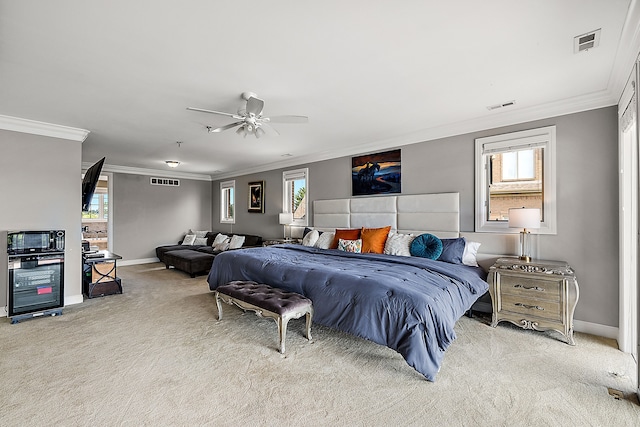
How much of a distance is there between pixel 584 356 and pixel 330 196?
13.8 ft

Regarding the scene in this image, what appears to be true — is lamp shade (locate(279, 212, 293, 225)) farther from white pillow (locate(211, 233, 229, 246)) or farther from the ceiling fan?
the ceiling fan

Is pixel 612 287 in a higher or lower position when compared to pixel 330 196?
lower

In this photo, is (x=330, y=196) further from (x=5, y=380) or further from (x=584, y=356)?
(x=5, y=380)

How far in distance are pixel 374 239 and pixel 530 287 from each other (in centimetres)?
202

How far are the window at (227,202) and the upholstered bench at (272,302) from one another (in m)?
5.42

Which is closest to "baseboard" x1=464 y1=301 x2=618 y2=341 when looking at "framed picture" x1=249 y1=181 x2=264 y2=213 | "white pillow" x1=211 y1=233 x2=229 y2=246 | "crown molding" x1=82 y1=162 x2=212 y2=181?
"framed picture" x1=249 y1=181 x2=264 y2=213

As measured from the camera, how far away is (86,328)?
131 inches

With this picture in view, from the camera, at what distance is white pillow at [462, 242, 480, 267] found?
148 inches

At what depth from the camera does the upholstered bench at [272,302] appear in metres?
2.69

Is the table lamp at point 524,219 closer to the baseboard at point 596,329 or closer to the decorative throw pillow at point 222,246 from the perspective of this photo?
the baseboard at point 596,329

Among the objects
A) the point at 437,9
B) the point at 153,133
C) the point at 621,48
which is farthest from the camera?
the point at 153,133

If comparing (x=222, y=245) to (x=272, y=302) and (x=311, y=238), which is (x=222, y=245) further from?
(x=272, y=302)

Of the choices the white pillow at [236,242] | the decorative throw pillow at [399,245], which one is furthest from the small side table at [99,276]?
the decorative throw pillow at [399,245]

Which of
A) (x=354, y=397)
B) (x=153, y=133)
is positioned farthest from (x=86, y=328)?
(x=354, y=397)
